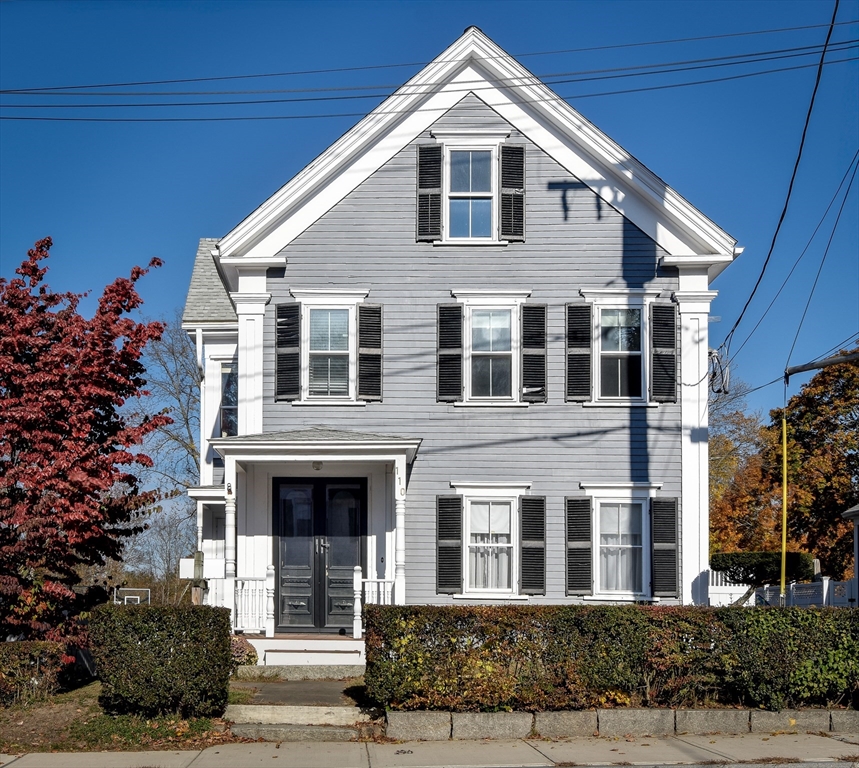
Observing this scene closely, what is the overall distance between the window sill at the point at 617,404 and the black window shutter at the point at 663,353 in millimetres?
148

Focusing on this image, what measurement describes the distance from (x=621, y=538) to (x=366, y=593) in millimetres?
4000

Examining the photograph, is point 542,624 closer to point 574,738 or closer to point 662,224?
point 574,738

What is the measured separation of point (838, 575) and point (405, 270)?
24.8 meters

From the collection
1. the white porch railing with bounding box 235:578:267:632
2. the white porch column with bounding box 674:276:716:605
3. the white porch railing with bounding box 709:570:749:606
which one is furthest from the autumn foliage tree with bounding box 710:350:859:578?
the white porch railing with bounding box 235:578:267:632

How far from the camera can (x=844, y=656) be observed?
1184cm

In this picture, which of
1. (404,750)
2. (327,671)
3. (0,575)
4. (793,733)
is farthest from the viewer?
(327,671)

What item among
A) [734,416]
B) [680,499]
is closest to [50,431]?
[680,499]

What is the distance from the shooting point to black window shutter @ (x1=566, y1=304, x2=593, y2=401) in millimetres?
16359

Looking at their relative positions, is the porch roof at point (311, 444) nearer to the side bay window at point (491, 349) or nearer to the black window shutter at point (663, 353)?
the side bay window at point (491, 349)

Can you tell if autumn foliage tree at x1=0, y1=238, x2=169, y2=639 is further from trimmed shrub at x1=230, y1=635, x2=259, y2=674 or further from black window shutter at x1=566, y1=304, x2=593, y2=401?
black window shutter at x1=566, y1=304, x2=593, y2=401

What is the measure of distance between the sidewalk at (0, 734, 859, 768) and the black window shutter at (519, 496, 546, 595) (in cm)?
483

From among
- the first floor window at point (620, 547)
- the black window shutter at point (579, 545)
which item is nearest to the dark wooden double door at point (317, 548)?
the black window shutter at point (579, 545)

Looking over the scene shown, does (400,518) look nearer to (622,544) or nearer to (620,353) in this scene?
(622,544)

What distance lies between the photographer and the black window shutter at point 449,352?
16359 millimetres
